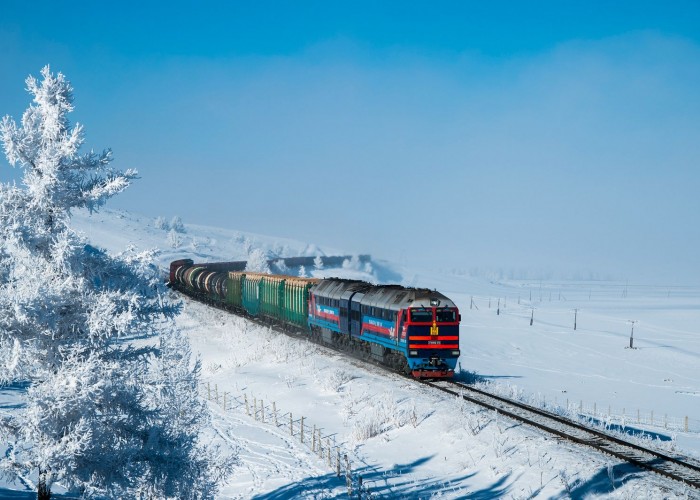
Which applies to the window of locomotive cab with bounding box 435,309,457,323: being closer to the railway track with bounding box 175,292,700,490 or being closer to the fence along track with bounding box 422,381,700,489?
the railway track with bounding box 175,292,700,490

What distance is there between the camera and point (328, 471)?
746 inches

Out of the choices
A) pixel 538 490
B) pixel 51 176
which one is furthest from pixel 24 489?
pixel 538 490

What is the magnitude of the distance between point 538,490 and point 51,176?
41.5 ft

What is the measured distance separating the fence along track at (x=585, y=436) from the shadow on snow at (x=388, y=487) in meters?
3.36

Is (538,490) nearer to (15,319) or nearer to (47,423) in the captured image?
(47,423)

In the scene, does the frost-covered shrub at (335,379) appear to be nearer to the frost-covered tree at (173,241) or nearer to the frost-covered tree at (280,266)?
the frost-covered tree at (280,266)

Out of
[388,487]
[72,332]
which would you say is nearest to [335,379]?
[388,487]

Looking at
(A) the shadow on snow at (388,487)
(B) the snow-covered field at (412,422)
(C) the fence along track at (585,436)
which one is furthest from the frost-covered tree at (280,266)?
(A) the shadow on snow at (388,487)

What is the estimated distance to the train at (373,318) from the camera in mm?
27328

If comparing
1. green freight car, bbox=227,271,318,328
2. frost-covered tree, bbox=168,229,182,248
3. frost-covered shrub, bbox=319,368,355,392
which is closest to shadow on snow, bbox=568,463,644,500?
frost-covered shrub, bbox=319,368,355,392

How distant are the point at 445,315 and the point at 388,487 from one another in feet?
38.1

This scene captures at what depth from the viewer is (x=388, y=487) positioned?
1709 cm

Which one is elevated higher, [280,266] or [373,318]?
[280,266]

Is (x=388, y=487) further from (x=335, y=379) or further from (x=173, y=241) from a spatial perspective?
(x=173, y=241)
